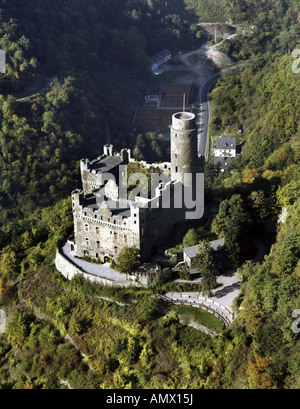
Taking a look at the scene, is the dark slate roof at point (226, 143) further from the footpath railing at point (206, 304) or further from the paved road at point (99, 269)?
the footpath railing at point (206, 304)

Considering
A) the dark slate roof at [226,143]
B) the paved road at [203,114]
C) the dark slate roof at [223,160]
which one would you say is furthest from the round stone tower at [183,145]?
the paved road at [203,114]

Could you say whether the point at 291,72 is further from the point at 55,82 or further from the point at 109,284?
the point at 109,284

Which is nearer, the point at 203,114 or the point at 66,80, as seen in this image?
the point at 66,80

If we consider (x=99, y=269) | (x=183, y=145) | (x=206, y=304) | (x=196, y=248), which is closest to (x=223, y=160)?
(x=183, y=145)

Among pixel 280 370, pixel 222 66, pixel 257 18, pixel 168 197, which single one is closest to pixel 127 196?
pixel 168 197

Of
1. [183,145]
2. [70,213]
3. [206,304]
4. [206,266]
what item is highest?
[183,145]

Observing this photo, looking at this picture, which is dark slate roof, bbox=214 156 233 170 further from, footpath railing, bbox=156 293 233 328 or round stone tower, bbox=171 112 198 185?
footpath railing, bbox=156 293 233 328

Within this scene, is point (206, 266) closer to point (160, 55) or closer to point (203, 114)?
point (203, 114)
